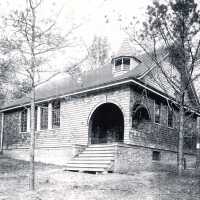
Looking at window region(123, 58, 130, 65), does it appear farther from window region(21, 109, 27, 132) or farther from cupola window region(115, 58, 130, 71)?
window region(21, 109, 27, 132)

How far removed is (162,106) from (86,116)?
15.8ft

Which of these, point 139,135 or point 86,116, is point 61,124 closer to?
point 86,116

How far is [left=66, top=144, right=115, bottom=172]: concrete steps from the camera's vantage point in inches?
607

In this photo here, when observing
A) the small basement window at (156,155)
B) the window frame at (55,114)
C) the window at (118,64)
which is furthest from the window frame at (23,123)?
the small basement window at (156,155)

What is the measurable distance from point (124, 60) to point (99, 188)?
1022cm

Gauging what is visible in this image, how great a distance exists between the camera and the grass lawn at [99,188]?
411 inches

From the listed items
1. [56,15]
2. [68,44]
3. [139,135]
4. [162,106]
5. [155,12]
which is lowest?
[139,135]

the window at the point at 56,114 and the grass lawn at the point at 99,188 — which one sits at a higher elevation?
the window at the point at 56,114

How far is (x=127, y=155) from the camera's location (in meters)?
16.7

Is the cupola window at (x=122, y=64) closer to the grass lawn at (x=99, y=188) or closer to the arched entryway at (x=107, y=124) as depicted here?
the arched entryway at (x=107, y=124)

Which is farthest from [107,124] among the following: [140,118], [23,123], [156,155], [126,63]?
[23,123]

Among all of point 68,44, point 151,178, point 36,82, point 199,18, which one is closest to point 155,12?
point 199,18

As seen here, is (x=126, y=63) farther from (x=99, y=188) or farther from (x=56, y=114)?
(x=99, y=188)

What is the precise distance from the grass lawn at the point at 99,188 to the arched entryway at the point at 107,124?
715cm
